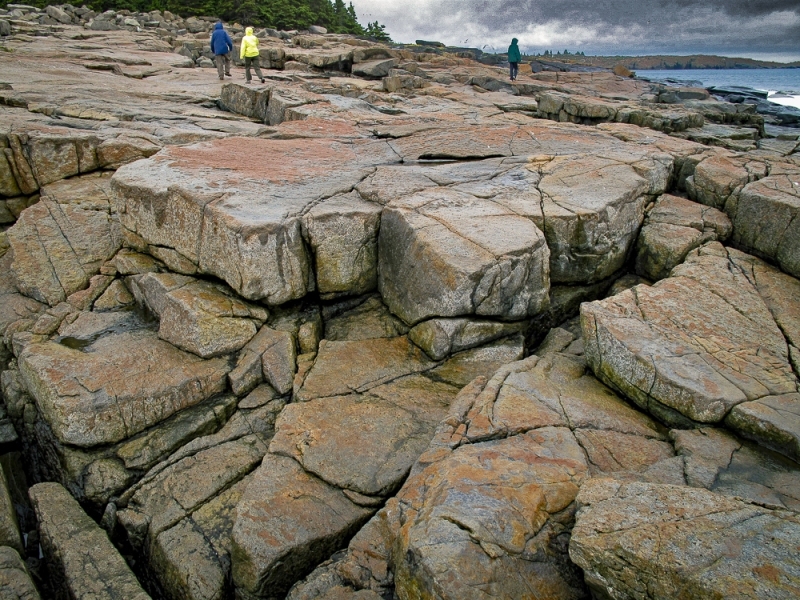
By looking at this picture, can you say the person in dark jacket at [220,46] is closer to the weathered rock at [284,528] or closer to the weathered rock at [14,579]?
the weathered rock at [14,579]

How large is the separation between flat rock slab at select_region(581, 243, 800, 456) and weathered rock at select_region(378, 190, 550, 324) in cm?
78

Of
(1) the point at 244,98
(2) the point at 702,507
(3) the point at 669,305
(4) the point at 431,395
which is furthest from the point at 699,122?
(2) the point at 702,507

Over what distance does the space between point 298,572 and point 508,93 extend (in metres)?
20.5

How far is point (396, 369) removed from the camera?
567 centimetres

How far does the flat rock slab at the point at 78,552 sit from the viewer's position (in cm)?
432

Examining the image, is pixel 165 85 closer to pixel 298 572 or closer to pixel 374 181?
pixel 374 181

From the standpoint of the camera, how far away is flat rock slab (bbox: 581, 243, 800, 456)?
173 inches

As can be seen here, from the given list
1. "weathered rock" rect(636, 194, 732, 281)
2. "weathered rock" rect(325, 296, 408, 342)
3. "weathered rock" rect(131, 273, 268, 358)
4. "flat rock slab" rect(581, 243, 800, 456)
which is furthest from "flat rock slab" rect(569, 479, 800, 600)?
"weathered rock" rect(636, 194, 732, 281)

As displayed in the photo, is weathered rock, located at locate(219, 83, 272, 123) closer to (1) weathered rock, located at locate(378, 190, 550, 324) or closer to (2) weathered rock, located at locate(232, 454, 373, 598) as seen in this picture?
(1) weathered rock, located at locate(378, 190, 550, 324)

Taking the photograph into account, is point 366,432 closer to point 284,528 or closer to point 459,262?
point 284,528

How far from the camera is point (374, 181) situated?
716 centimetres

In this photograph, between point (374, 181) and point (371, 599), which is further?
point (374, 181)

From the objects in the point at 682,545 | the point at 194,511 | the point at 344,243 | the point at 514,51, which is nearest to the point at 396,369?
the point at 344,243

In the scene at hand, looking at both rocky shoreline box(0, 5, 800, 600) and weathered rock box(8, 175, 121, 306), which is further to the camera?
weathered rock box(8, 175, 121, 306)
